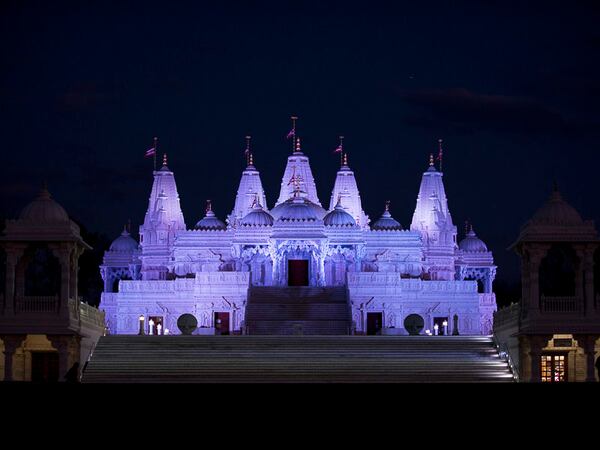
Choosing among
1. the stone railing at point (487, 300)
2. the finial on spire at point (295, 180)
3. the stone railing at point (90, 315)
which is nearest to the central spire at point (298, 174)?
the finial on spire at point (295, 180)

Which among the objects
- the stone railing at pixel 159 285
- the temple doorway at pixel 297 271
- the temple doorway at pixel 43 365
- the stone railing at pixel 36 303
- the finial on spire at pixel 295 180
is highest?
the finial on spire at pixel 295 180

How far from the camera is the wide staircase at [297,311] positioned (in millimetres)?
61188

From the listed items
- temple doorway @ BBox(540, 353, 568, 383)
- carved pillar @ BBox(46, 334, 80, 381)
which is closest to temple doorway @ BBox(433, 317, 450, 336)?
temple doorway @ BBox(540, 353, 568, 383)

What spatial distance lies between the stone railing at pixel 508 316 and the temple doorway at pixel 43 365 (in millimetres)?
13510

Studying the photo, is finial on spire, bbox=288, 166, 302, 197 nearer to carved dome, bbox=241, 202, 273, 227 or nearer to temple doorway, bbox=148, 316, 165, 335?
carved dome, bbox=241, 202, 273, 227

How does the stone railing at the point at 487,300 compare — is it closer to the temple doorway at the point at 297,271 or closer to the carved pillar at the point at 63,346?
the temple doorway at the point at 297,271

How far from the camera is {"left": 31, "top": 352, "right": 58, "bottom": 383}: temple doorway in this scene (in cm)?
4900

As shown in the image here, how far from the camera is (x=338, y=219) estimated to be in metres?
69.4

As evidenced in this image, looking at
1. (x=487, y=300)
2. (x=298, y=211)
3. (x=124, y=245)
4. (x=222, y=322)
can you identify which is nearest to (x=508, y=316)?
(x=222, y=322)
